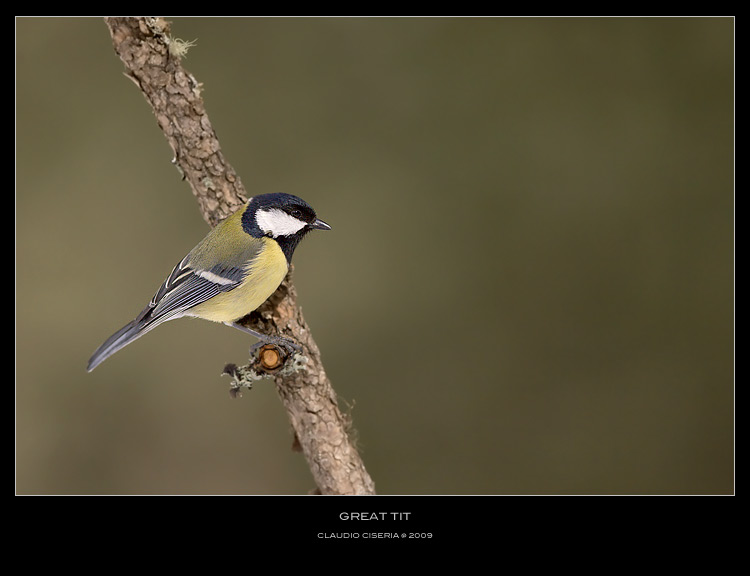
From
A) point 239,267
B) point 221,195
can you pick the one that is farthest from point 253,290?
point 221,195

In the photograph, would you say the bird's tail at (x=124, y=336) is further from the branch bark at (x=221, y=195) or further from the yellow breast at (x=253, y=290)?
the branch bark at (x=221, y=195)

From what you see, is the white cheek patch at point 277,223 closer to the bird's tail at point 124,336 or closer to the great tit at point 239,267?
the great tit at point 239,267

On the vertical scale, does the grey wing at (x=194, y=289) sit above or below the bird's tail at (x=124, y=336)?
above

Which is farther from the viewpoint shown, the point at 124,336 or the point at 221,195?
the point at 221,195

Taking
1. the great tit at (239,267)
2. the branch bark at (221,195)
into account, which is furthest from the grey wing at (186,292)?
the branch bark at (221,195)

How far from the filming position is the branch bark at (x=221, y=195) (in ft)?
3.95

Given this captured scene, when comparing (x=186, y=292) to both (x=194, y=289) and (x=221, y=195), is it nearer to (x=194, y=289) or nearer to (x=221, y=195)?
(x=194, y=289)

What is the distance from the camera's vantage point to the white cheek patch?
48.3 inches

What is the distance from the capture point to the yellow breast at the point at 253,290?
1.23 meters

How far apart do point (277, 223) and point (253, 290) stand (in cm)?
Answer: 14

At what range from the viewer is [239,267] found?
123cm

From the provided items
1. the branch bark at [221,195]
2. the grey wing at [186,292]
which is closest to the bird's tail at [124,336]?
the grey wing at [186,292]

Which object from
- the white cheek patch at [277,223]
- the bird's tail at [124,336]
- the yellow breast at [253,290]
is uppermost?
the white cheek patch at [277,223]
